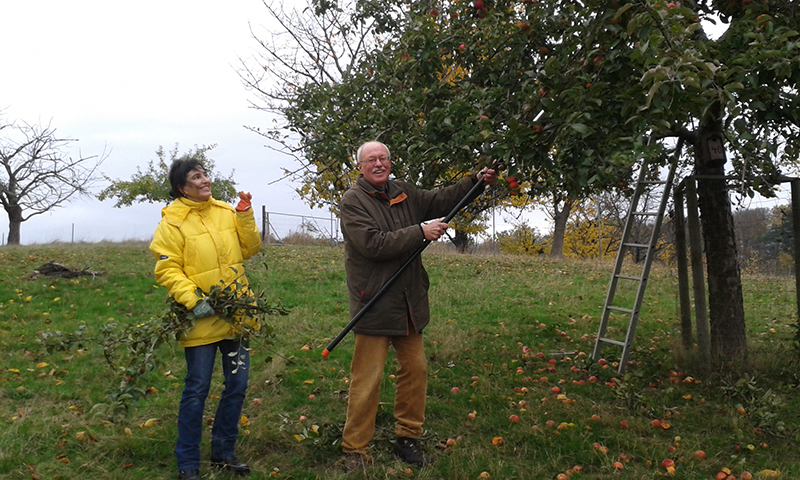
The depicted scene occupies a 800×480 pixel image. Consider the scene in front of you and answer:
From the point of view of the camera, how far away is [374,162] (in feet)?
11.7

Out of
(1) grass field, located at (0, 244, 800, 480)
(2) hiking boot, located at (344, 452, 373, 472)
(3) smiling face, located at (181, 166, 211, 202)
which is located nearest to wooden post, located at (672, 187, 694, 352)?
(1) grass field, located at (0, 244, 800, 480)

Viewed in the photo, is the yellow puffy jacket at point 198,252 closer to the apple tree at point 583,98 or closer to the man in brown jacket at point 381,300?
the man in brown jacket at point 381,300

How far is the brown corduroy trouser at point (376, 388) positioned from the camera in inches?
138

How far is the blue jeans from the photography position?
3318 mm

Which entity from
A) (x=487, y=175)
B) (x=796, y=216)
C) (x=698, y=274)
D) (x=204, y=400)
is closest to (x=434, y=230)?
(x=487, y=175)

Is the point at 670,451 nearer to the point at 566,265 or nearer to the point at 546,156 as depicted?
the point at 546,156

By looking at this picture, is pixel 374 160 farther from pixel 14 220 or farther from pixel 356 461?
pixel 14 220

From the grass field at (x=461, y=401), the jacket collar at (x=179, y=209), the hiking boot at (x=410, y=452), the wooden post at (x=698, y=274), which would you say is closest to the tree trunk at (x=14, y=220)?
the grass field at (x=461, y=401)

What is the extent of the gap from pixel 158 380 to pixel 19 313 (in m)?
3.69

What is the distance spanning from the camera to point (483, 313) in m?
8.16

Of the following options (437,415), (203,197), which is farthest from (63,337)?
(437,415)

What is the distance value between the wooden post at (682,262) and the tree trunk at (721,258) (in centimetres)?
19

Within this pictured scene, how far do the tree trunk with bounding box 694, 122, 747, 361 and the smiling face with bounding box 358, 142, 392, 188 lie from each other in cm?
310

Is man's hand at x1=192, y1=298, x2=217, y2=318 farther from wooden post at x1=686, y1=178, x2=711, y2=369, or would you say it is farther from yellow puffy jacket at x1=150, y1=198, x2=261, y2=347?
wooden post at x1=686, y1=178, x2=711, y2=369
